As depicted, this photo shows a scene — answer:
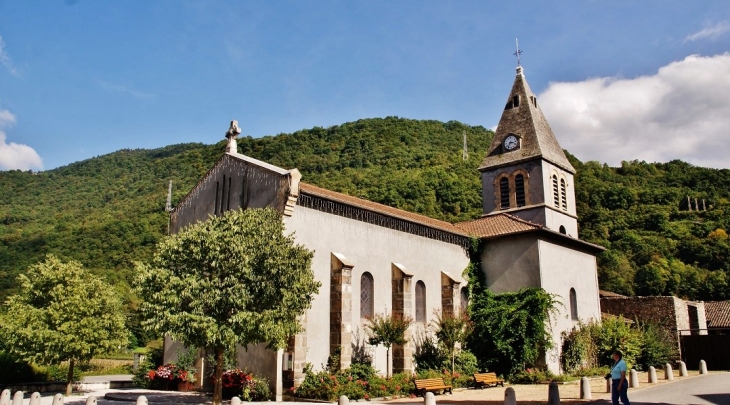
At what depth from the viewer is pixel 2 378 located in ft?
80.9

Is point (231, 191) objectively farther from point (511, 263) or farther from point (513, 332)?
point (513, 332)

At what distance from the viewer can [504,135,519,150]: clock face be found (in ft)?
113

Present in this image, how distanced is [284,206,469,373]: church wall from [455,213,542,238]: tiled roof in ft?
6.45

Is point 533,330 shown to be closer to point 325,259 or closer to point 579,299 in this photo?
point 579,299

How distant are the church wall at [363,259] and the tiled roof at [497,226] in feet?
6.45

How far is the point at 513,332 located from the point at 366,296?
23.6ft

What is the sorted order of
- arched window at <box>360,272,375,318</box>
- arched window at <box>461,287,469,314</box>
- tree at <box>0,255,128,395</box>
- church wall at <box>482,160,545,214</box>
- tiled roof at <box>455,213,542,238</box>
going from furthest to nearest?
church wall at <box>482,160,545,214</box> → tiled roof at <box>455,213,542,238</box> → arched window at <box>461,287,469,314</box> → arched window at <box>360,272,375,318</box> → tree at <box>0,255,128,395</box>

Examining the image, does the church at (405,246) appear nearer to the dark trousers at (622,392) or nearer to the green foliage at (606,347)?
the green foliage at (606,347)

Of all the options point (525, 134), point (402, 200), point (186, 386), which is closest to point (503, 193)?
point (525, 134)

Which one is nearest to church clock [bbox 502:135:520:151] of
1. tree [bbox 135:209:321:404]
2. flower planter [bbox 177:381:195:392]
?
tree [bbox 135:209:321:404]

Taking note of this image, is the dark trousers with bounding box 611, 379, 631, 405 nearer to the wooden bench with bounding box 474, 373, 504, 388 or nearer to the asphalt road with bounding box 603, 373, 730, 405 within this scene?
the asphalt road with bounding box 603, 373, 730, 405

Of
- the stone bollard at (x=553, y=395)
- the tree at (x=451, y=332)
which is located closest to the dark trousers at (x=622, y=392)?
the stone bollard at (x=553, y=395)

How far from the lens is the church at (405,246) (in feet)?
68.6

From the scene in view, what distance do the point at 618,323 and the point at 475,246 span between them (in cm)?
825
